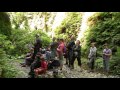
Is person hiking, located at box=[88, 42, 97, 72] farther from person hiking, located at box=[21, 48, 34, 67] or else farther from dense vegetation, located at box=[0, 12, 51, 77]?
person hiking, located at box=[21, 48, 34, 67]

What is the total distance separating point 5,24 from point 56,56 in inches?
88.8

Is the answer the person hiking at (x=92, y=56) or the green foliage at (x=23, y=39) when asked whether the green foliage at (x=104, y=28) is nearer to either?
the person hiking at (x=92, y=56)

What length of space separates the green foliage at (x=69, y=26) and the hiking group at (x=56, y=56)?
14.8 inches

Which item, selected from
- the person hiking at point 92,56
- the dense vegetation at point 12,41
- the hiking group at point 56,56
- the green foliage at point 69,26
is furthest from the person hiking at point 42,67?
the person hiking at point 92,56

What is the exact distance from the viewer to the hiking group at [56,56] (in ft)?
36.3

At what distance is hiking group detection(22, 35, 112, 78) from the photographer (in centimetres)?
1108

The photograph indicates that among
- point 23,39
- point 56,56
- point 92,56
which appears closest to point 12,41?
point 23,39

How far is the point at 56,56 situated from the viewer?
11516mm

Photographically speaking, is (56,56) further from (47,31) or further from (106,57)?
(106,57)

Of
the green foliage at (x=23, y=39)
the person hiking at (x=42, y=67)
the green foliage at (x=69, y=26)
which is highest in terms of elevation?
the green foliage at (x=69, y=26)

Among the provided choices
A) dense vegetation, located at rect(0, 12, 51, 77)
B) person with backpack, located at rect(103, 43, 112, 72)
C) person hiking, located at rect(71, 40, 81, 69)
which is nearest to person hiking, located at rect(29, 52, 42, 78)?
dense vegetation, located at rect(0, 12, 51, 77)
